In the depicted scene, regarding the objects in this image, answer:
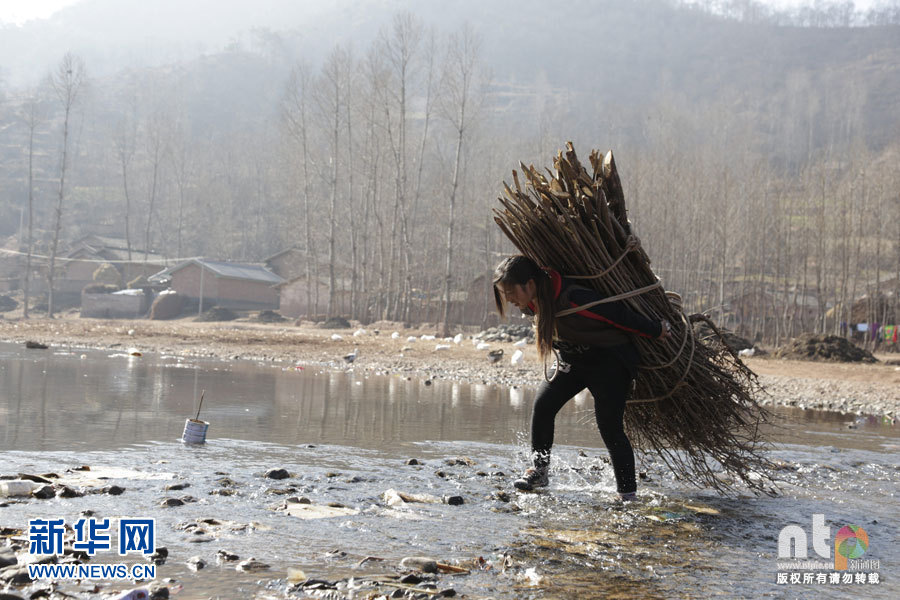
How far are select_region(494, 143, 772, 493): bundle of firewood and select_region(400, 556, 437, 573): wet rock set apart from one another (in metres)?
2.26

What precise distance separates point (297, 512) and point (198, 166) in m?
95.5

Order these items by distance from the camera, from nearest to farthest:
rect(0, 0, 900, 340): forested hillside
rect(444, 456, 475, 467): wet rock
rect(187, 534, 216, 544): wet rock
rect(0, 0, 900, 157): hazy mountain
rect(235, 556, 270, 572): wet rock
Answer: rect(235, 556, 270, 572): wet rock → rect(187, 534, 216, 544): wet rock → rect(444, 456, 475, 467): wet rock → rect(0, 0, 900, 340): forested hillside → rect(0, 0, 900, 157): hazy mountain

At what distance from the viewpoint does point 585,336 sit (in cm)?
523

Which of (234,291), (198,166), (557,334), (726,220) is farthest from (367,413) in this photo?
(198,166)

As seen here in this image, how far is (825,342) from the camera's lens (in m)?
24.0

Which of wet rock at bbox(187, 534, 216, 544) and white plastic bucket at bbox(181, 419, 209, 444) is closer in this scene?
wet rock at bbox(187, 534, 216, 544)

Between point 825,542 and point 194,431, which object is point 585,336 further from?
point 194,431

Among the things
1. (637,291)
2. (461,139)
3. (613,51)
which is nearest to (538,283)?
(637,291)

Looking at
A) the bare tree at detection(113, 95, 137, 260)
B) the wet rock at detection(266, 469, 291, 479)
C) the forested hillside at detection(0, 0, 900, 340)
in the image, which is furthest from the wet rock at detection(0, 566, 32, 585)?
the bare tree at detection(113, 95, 137, 260)

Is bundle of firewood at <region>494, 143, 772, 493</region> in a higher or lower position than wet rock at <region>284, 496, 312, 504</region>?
higher

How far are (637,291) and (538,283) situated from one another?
75cm

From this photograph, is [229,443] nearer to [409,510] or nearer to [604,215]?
[409,510]

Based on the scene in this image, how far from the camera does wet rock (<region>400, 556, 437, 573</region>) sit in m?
3.70

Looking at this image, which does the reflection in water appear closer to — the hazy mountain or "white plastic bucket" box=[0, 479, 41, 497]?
"white plastic bucket" box=[0, 479, 41, 497]
